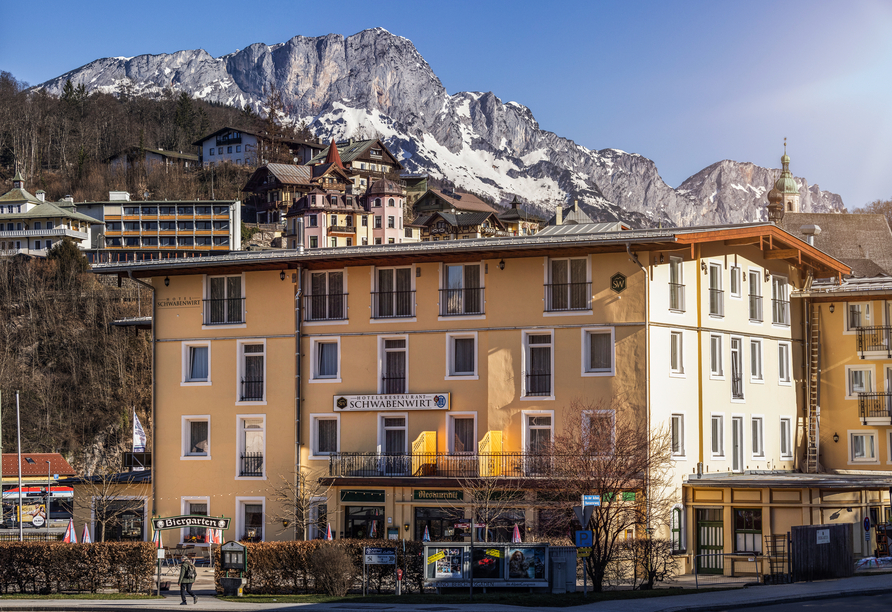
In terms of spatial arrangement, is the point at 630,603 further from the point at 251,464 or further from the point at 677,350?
the point at 251,464

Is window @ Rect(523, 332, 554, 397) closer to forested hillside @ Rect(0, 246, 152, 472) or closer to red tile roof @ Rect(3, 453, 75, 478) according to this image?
Answer: red tile roof @ Rect(3, 453, 75, 478)

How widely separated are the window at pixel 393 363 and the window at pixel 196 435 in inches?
305

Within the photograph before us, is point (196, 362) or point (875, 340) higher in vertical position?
point (875, 340)

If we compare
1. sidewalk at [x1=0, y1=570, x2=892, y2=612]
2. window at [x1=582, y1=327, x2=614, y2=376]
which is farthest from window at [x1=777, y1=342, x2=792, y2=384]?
sidewalk at [x1=0, y1=570, x2=892, y2=612]

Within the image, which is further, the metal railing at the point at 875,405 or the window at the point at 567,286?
the metal railing at the point at 875,405

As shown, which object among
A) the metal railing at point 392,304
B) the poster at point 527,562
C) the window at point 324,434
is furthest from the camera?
the window at point 324,434

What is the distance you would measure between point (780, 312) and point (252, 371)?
2258 centimetres

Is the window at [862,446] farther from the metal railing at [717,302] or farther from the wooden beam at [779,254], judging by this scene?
the metal railing at [717,302]

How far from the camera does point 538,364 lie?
4269cm

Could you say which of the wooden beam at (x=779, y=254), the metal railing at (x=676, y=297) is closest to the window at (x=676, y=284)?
the metal railing at (x=676, y=297)

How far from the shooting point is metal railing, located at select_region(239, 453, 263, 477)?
150ft

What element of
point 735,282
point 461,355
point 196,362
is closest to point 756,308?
point 735,282

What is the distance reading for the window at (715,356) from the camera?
44.5 metres

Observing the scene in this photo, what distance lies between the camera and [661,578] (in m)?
34.5
